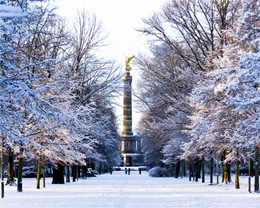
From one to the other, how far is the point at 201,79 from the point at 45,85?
63.2ft

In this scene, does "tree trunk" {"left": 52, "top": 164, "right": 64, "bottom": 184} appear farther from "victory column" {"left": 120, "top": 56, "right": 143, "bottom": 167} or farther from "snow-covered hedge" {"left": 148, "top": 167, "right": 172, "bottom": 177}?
"victory column" {"left": 120, "top": 56, "right": 143, "bottom": 167}

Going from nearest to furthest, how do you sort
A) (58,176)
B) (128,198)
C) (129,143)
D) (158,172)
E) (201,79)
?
1. (128,198)
2. (201,79)
3. (58,176)
4. (158,172)
5. (129,143)

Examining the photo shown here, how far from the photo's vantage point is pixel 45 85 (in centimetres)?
1217

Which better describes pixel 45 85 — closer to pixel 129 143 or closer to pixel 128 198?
pixel 128 198

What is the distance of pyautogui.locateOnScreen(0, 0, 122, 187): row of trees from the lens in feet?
33.4

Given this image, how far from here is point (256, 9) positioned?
758 inches

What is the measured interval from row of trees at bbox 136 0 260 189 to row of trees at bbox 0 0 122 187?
145 inches

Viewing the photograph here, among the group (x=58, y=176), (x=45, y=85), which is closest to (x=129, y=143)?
(x=58, y=176)

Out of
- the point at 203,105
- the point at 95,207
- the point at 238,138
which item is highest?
the point at 203,105

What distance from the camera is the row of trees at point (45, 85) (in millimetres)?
10195


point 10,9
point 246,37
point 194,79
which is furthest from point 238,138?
point 10,9

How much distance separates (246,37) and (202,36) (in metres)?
15.4

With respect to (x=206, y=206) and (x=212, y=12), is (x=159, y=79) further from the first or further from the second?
(x=206, y=206)

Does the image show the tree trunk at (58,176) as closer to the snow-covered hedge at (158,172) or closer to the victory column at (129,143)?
the snow-covered hedge at (158,172)
